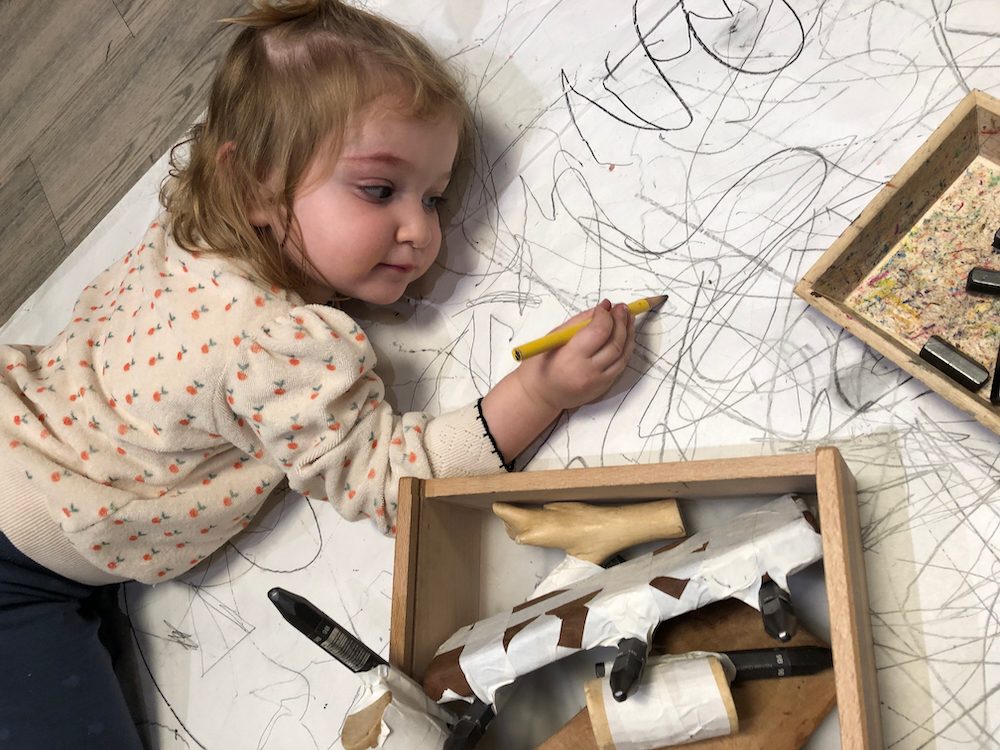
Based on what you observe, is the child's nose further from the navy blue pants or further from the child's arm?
the navy blue pants

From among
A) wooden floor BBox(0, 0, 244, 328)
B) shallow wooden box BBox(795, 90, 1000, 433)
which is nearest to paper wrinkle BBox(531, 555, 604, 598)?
shallow wooden box BBox(795, 90, 1000, 433)

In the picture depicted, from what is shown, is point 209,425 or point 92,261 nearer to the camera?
point 209,425

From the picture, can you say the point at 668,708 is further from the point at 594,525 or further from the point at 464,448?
the point at 464,448

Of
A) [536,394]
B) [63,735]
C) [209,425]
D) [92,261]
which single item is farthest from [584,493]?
[92,261]

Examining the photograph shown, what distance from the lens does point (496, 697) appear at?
49 cm

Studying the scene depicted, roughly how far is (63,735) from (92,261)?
1.69 feet

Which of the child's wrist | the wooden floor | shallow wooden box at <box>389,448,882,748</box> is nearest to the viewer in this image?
→ shallow wooden box at <box>389,448,882,748</box>

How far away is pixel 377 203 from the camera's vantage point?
634 millimetres

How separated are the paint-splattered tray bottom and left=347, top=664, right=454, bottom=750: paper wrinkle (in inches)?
15.5

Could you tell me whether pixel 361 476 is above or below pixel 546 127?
below

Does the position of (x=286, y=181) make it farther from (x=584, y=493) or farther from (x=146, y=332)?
(x=584, y=493)

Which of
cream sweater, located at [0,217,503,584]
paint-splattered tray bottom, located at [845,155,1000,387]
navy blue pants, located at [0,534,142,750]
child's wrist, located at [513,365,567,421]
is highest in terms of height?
paint-splattered tray bottom, located at [845,155,1000,387]

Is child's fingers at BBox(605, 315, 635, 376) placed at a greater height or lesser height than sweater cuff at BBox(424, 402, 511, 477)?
greater

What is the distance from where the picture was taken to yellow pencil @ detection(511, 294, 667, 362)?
55 cm
